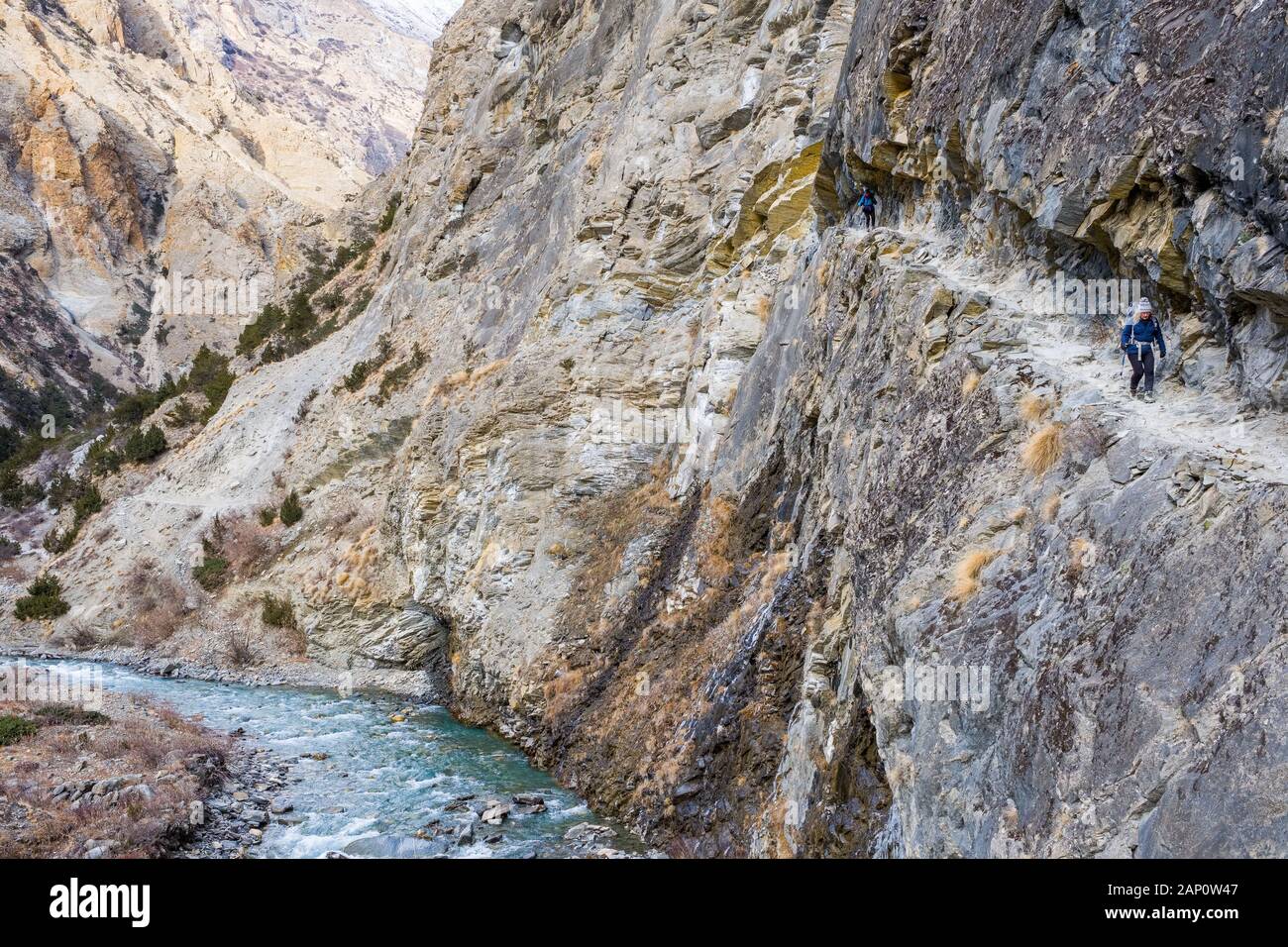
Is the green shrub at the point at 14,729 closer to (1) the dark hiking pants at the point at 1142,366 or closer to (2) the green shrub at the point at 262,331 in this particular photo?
(1) the dark hiking pants at the point at 1142,366

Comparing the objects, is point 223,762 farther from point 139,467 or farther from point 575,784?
point 139,467

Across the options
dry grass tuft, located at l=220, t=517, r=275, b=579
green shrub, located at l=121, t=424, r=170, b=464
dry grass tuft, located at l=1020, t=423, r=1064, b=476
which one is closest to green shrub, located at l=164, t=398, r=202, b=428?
green shrub, located at l=121, t=424, r=170, b=464

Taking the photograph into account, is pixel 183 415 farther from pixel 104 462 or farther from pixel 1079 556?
pixel 1079 556

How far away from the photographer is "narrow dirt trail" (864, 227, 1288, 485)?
721 centimetres

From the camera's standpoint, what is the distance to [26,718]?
64.5 ft

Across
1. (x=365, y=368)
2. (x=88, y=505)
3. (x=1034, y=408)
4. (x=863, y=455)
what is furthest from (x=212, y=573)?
(x=1034, y=408)

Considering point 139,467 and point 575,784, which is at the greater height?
point 139,467

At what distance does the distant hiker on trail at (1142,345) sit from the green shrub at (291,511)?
31311mm

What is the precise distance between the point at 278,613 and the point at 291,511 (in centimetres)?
506

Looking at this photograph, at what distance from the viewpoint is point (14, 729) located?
1845 cm

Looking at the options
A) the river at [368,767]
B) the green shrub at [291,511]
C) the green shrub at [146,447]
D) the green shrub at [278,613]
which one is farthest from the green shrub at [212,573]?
the green shrub at [146,447]

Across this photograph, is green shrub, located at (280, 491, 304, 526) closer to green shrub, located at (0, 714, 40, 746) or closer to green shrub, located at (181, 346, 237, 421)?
green shrub, located at (181, 346, 237, 421)

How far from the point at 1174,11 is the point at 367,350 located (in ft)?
118
